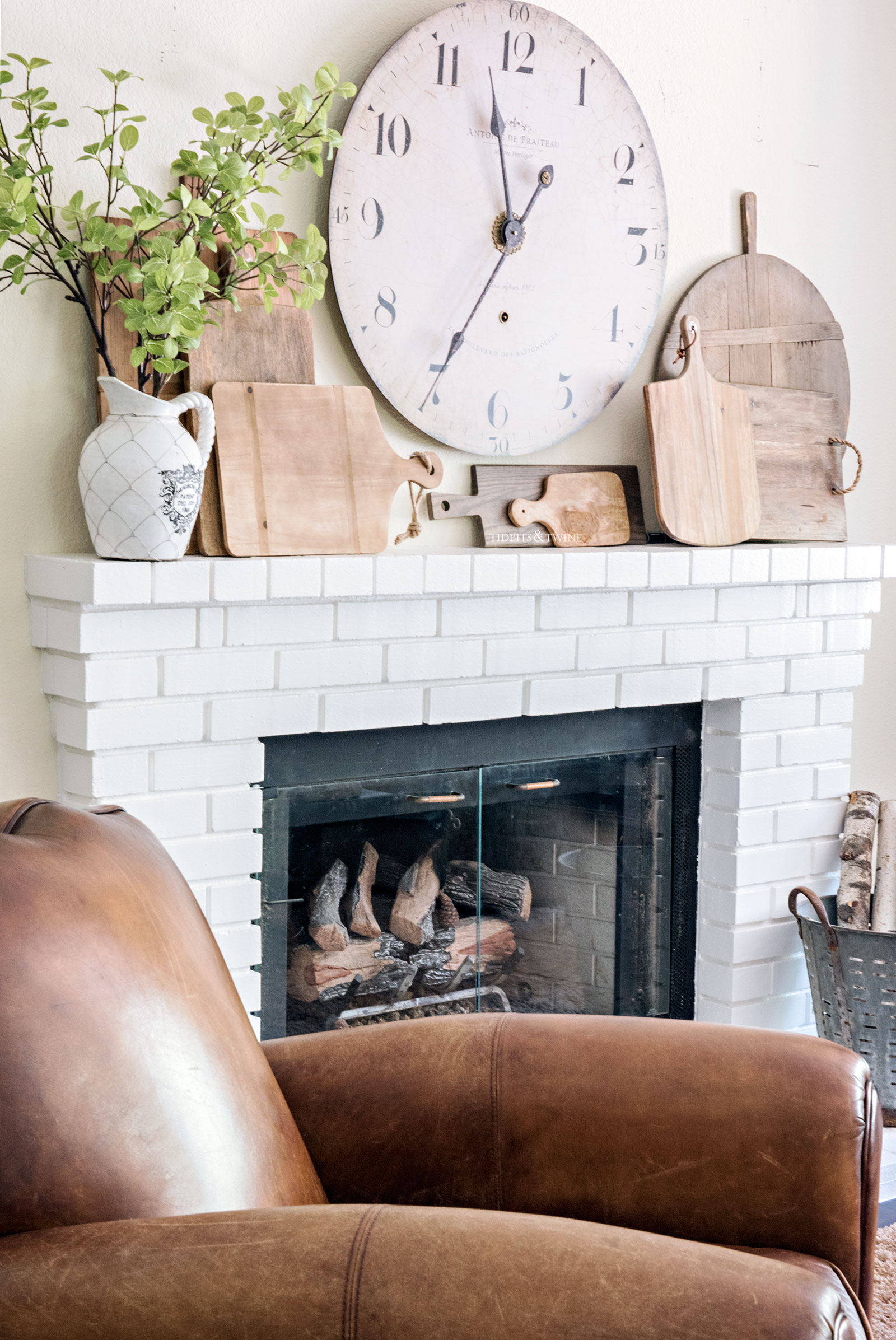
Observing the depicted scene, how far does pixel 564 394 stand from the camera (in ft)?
7.45

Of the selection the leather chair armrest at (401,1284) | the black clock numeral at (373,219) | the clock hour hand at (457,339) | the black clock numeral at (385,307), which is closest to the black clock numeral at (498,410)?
the clock hour hand at (457,339)

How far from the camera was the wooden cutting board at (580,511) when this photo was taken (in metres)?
2.23

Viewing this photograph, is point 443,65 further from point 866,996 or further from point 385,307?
point 866,996

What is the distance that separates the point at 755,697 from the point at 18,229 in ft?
5.01

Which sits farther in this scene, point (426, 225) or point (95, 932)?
point (426, 225)

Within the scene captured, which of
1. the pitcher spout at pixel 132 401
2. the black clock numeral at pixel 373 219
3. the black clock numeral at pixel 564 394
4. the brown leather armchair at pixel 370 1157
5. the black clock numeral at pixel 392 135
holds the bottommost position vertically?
the brown leather armchair at pixel 370 1157

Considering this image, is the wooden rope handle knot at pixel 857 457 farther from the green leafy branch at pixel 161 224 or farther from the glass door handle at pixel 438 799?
the green leafy branch at pixel 161 224

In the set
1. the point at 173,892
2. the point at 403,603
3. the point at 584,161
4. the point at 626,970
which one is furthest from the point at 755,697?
the point at 173,892

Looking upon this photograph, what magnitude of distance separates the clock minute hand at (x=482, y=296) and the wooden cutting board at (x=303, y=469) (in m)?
0.15

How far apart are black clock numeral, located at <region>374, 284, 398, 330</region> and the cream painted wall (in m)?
0.06

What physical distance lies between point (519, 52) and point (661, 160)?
14.1 inches

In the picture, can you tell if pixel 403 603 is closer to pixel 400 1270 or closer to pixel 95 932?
pixel 95 932

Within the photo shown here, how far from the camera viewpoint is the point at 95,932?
109cm

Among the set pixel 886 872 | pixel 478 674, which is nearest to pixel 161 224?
pixel 478 674
